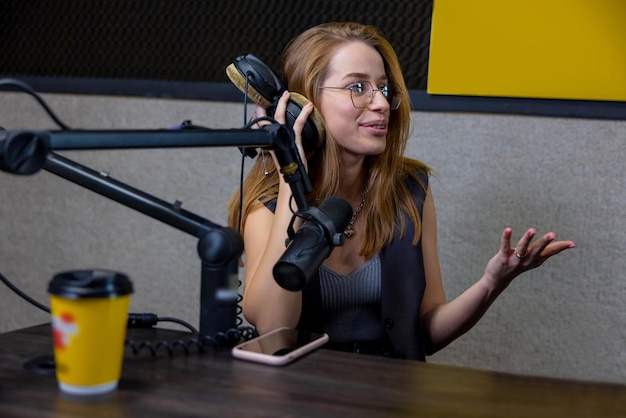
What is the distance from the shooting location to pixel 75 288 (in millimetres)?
723

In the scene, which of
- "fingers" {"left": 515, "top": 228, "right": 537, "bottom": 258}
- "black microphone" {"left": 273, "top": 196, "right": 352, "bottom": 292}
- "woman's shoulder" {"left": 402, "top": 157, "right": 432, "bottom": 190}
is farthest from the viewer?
"woman's shoulder" {"left": 402, "top": 157, "right": 432, "bottom": 190}

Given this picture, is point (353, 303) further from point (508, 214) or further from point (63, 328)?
point (63, 328)

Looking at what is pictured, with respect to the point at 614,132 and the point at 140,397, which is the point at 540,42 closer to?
the point at 614,132

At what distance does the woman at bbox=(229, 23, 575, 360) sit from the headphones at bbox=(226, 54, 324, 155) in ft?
0.32

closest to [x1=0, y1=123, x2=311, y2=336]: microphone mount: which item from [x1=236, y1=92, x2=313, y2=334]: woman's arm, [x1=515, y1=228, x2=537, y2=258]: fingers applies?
[x1=236, y1=92, x2=313, y2=334]: woman's arm

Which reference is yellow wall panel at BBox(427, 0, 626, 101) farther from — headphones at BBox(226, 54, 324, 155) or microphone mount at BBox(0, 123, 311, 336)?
microphone mount at BBox(0, 123, 311, 336)

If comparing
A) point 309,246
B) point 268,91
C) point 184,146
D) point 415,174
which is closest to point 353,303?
point 415,174

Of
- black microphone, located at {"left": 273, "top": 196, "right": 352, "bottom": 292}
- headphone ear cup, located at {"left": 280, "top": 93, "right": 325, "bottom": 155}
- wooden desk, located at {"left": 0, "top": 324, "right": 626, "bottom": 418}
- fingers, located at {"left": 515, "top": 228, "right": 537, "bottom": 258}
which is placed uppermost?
headphone ear cup, located at {"left": 280, "top": 93, "right": 325, "bottom": 155}

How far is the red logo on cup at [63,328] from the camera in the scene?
0.73m

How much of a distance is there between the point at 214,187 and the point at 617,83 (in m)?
1.00

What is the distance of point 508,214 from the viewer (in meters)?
1.70

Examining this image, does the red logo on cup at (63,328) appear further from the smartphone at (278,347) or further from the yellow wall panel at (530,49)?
the yellow wall panel at (530,49)

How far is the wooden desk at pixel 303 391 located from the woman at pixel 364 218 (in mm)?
415

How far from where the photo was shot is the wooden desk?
28.6 inches
